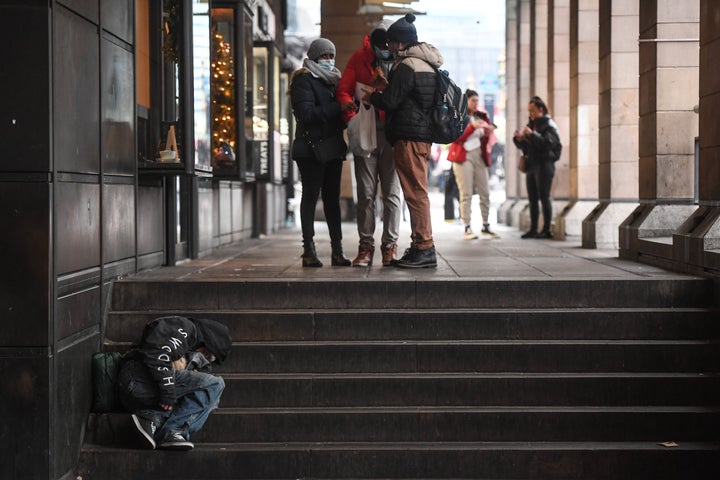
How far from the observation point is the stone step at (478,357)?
7969 mm

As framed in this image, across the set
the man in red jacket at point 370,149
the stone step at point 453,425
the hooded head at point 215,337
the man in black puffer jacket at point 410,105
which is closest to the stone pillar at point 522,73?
the man in red jacket at point 370,149

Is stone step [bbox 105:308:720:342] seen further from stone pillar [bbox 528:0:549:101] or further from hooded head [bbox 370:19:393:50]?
stone pillar [bbox 528:0:549:101]

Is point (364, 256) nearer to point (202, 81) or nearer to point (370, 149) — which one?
point (370, 149)

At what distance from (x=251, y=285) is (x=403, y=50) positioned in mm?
2604

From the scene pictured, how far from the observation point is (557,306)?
8.48 m

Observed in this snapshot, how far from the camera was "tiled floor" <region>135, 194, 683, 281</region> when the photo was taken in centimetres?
920

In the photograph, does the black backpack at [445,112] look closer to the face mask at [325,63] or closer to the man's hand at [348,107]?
the man's hand at [348,107]

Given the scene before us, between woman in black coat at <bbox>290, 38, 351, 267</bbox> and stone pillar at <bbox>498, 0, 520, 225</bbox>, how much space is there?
12.1 m

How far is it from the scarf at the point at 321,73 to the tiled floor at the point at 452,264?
1676mm

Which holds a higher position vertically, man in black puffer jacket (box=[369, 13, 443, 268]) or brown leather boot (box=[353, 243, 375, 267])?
man in black puffer jacket (box=[369, 13, 443, 268])

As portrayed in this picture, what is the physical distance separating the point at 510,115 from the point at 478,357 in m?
17.0

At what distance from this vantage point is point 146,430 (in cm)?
725

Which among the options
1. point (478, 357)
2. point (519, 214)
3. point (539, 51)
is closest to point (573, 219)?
point (519, 214)

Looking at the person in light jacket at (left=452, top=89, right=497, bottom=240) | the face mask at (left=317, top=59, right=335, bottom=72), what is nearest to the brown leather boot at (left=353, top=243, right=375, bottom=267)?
the face mask at (left=317, top=59, right=335, bottom=72)
